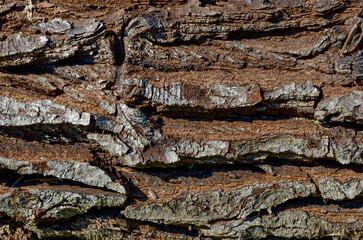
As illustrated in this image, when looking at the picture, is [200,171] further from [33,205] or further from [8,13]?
[8,13]

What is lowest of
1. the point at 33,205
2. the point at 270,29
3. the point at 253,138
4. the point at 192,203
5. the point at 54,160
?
the point at 33,205

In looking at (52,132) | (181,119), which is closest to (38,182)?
(52,132)

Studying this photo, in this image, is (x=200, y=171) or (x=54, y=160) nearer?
(x=54, y=160)

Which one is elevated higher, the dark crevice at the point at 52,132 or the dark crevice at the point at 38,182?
the dark crevice at the point at 52,132

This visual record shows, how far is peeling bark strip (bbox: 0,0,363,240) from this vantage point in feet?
15.0

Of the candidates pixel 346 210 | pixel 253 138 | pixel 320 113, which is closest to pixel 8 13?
pixel 253 138

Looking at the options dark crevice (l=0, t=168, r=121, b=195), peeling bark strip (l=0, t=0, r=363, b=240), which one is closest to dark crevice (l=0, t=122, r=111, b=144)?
peeling bark strip (l=0, t=0, r=363, b=240)

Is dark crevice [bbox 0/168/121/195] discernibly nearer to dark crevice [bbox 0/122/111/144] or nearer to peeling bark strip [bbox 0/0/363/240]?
peeling bark strip [bbox 0/0/363/240]

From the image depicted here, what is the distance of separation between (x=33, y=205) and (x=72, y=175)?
72 cm

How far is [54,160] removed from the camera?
4477 mm

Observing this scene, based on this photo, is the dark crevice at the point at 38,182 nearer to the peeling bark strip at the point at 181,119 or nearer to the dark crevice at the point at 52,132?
the peeling bark strip at the point at 181,119

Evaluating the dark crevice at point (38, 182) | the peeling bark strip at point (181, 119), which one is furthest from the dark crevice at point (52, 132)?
the dark crevice at point (38, 182)

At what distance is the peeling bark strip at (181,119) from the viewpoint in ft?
15.0

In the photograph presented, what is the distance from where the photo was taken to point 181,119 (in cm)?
495
